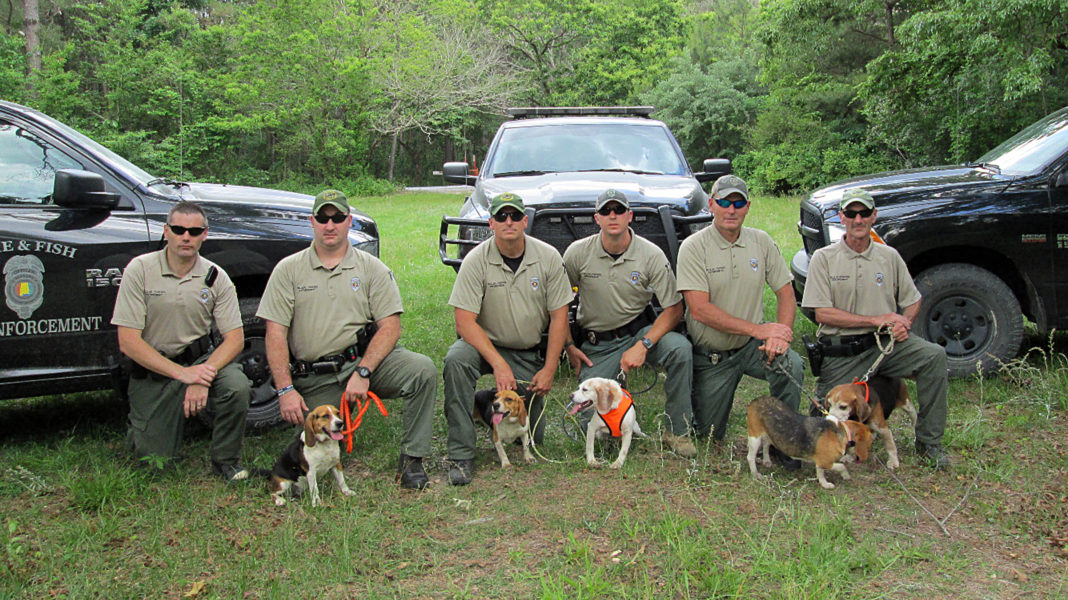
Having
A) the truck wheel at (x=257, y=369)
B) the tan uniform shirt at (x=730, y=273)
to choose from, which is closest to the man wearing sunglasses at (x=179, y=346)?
the truck wheel at (x=257, y=369)

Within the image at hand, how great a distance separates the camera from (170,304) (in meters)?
4.32

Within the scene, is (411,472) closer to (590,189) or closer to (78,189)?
(78,189)

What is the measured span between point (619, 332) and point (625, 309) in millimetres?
148

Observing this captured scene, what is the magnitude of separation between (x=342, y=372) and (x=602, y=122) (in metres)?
3.95

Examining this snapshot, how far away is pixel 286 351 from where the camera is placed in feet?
14.3

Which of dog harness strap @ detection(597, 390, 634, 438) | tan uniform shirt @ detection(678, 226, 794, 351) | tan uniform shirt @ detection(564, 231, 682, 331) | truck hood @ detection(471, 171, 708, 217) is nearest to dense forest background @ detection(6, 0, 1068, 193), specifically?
truck hood @ detection(471, 171, 708, 217)

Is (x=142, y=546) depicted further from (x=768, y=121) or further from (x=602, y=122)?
(x=768, y=121)

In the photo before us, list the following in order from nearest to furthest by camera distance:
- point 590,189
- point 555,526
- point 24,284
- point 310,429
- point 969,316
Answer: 1. point 555,526
2. point 310,429
3. point 24,284
4. point 969,316
5. point 590,189

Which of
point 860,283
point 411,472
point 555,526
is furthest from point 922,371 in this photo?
point 411,472

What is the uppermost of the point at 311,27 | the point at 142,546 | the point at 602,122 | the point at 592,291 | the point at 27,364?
the point at 311,27

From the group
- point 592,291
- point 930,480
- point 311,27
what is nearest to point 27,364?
point 592,291

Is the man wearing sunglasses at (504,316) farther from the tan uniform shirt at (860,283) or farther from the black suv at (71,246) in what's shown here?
the tan uniform shirt at (860,283)

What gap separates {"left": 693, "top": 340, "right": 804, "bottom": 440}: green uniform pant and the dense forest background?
12035mm

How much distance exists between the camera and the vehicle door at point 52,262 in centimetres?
431
